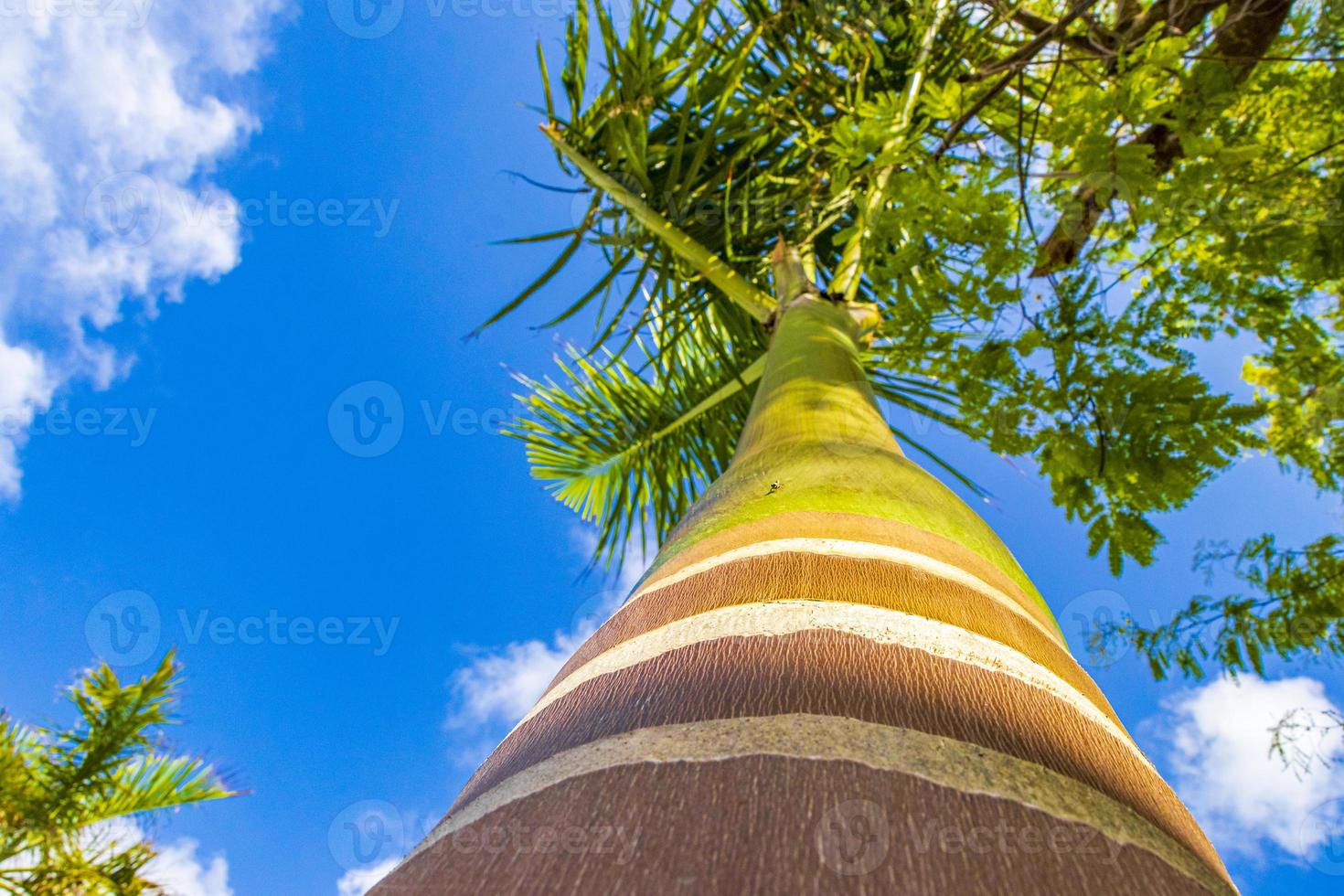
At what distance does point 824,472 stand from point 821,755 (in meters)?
0.58

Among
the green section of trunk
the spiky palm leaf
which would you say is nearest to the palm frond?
the spiky palm leaf

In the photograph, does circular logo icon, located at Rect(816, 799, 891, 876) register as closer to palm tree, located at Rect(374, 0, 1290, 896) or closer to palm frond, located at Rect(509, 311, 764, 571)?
palm tree, located at Rect(374, 0, 1290, 896)

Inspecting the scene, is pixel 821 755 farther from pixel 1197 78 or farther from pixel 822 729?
pixel 1197 78

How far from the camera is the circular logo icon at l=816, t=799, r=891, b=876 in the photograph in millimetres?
388

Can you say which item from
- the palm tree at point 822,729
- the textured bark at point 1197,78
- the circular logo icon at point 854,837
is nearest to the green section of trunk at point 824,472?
the palm tree at point 822,729

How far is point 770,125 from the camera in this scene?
3.17m

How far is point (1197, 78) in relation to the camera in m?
1.63

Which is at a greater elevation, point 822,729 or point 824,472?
point 824,472

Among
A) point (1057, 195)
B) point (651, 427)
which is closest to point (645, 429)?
point (651, 427)

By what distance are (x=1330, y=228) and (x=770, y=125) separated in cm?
193

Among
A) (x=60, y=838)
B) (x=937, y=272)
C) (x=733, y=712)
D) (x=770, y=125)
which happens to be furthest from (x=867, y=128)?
(x=60, y=838)

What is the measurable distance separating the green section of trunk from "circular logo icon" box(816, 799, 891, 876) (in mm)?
495

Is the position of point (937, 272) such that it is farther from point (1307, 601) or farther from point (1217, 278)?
point (1307, 601)

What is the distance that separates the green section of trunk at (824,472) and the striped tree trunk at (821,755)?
0.23 ft
